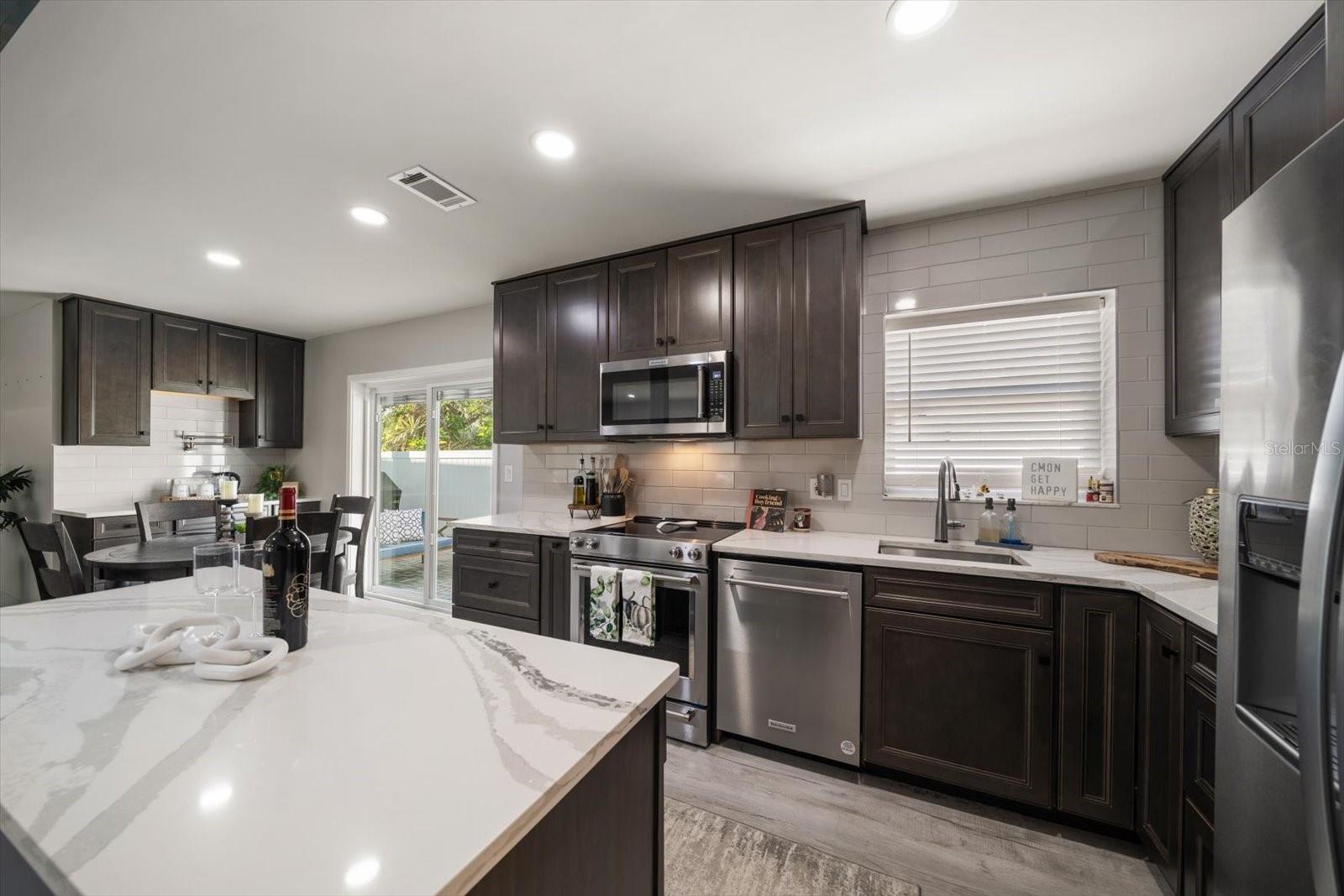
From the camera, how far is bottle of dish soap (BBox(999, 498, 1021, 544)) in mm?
2373

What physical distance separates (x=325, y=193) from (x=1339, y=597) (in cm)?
323

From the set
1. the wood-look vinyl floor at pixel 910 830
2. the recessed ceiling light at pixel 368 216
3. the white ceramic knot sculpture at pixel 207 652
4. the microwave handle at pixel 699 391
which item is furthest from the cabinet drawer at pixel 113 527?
the wood-look vinyl floor at pixel 910 830

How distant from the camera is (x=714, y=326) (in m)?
2.75

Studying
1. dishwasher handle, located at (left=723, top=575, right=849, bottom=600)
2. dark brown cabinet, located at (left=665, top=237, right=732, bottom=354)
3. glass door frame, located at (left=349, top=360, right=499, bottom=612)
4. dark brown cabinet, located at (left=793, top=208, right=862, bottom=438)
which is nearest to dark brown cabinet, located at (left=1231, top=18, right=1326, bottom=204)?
dark brown cabinet, located at (left=793, top=208, right=862, bottom=438)

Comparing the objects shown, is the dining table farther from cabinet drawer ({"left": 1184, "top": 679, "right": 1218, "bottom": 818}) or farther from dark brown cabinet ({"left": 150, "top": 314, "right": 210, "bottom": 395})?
cabinet drawer ({"left": 1184, "top": 679, "right": 1218, "bottom": 818})

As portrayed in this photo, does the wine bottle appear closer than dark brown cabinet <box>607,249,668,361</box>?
Yes

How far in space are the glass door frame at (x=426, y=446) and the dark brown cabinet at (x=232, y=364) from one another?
885 millimetres

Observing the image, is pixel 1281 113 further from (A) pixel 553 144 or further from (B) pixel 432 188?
(B) pixel 432 188

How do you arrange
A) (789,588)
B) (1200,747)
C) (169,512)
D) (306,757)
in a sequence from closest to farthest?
(306,757) → (1200,747) → (789,588) → (169,512)

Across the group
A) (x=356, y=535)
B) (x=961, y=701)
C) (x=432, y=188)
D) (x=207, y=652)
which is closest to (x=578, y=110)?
(x=432, y=188)

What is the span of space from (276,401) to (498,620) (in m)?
3.66

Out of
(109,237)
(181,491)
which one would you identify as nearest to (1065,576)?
(109,237)

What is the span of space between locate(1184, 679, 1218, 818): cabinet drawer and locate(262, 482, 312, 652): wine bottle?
2126 mm

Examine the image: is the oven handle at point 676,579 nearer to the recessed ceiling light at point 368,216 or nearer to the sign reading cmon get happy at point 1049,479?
the sign reading cmon get happy at point 1049,479
